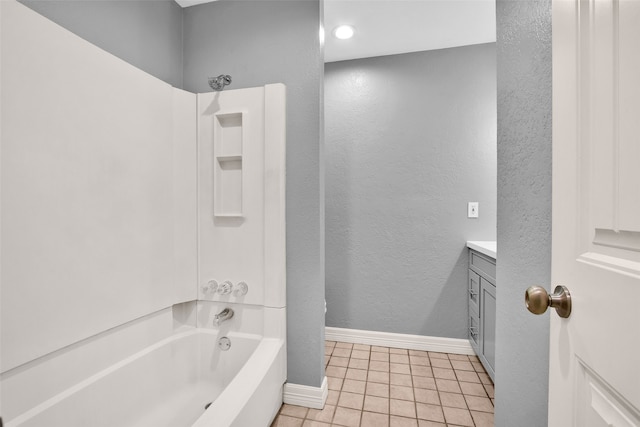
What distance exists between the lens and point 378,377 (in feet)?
6.33

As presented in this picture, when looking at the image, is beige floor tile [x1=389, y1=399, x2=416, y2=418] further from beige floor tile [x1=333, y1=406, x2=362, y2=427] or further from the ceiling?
the ceiling

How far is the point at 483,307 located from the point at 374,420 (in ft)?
3.33

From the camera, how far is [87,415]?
44.7 inches

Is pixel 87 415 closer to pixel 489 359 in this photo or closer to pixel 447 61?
pixel 489 359

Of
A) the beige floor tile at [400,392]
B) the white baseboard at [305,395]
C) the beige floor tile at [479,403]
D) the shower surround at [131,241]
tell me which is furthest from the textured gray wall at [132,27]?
the beige floor tile at [479,403]

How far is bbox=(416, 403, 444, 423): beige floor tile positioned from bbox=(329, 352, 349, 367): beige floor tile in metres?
0.61

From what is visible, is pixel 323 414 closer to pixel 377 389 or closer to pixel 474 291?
pixel 377 389

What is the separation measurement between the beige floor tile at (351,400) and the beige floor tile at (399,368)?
1.30 feet

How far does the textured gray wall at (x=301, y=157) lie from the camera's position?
164cm

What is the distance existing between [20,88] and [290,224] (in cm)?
121

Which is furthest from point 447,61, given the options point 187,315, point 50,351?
point 50,351

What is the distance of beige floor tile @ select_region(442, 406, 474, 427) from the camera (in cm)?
152

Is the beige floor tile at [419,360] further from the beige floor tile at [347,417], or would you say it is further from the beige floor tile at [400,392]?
the beige floor tile at [347,417]

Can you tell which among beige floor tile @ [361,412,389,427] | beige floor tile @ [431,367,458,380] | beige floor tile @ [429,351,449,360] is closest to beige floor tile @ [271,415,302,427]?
beige floor tile @ [361,412,389,427]
